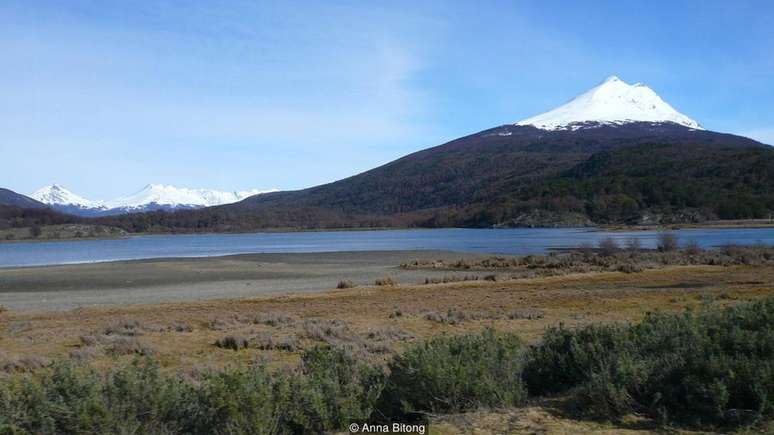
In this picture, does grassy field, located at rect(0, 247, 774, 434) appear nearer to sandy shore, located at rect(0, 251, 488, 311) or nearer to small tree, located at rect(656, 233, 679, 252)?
sandy shore, located at rect(0, 251, 488, 311)

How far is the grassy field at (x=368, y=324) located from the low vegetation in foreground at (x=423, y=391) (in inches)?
10.9

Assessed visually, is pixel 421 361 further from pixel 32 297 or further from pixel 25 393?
pixel 32 297

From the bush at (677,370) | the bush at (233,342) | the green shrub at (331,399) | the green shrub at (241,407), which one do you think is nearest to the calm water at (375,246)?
the bush at (233,342)

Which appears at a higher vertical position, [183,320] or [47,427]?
[47,427]

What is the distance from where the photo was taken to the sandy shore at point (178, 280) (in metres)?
31.1

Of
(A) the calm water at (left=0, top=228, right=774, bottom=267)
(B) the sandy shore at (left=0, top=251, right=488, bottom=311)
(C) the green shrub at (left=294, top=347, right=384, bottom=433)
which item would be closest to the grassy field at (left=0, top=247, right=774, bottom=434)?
(C) the green shrub at (left=294, top=347, right=384, bottom=433)

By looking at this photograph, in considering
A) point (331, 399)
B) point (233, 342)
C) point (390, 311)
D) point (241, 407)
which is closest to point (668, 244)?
point (390, 311)

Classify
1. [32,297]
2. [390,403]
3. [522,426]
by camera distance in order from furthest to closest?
[32,297]
[390,403]
[522,426]

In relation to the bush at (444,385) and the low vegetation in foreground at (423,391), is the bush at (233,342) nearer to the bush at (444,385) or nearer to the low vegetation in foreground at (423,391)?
the low vegetation in foreground at (423,391)

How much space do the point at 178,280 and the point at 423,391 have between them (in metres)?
37.1

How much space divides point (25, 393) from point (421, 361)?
3317 millimetres

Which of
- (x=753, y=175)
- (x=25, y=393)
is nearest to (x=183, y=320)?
(x=25, y=393)

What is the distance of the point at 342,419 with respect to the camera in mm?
5379

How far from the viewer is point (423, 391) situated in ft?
19.3
